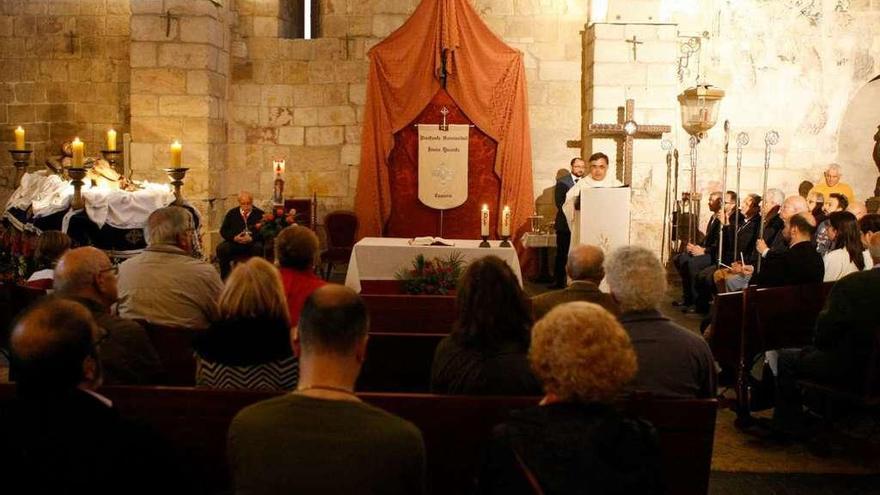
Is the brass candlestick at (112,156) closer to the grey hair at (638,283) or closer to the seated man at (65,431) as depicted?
the grey hair at (638,283)

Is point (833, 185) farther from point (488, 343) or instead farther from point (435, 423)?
point (435, 423)

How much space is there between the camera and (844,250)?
5324mm

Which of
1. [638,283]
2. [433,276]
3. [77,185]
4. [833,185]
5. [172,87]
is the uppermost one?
[172,87]

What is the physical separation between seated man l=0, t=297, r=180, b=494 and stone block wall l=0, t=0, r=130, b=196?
918 cm

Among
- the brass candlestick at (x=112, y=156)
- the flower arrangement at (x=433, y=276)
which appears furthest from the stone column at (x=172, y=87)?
the flower arrangement at (x=433, y=276)

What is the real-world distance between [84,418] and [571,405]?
3.49 ft

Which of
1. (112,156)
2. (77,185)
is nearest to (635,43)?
(112,156)

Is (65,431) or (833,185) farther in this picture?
(833,185)

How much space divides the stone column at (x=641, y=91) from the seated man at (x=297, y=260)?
6.20 meters

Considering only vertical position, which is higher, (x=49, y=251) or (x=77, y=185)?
(x=77, y=185)

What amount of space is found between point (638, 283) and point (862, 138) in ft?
28.1

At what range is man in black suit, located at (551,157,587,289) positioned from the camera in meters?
9.38

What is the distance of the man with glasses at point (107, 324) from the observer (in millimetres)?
3014

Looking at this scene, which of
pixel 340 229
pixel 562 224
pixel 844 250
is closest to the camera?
pixel 844 250
